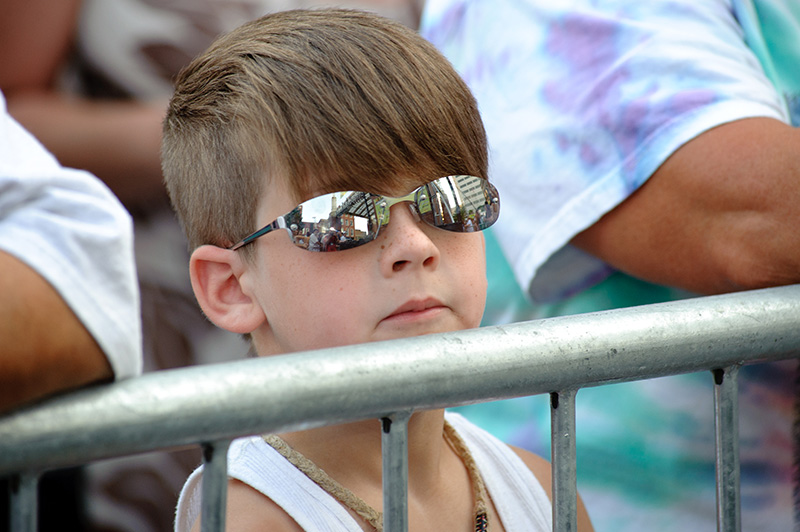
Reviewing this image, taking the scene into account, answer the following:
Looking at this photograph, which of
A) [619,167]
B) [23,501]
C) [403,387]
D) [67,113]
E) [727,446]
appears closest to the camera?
[23,501]

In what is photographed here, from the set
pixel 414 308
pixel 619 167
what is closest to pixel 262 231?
pixel 414 308

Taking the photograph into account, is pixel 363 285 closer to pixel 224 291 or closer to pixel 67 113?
pixel 224 291

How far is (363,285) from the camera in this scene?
37.9 inches

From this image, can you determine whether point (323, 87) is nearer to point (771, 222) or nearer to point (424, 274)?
point (424, 274)

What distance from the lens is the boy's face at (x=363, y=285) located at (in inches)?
37.9

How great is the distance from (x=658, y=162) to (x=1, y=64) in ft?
4.96

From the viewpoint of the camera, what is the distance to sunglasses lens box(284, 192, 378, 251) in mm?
938

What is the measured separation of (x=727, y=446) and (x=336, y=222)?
47cm

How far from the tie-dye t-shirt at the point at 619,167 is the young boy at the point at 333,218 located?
19 centimetres

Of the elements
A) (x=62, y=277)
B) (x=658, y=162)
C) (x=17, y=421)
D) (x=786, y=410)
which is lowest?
(x=17, y=421)

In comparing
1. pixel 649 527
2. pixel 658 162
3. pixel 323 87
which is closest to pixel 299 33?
pixel 323 87

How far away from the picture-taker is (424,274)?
0.98m

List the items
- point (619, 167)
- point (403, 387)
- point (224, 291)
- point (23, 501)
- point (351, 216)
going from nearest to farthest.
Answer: point (23, 501), point (403, 387), point (351, 216), point (224, 291), point (619, 167)

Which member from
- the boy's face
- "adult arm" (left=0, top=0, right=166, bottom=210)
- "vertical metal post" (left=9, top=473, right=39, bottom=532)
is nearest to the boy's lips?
the boy's face
